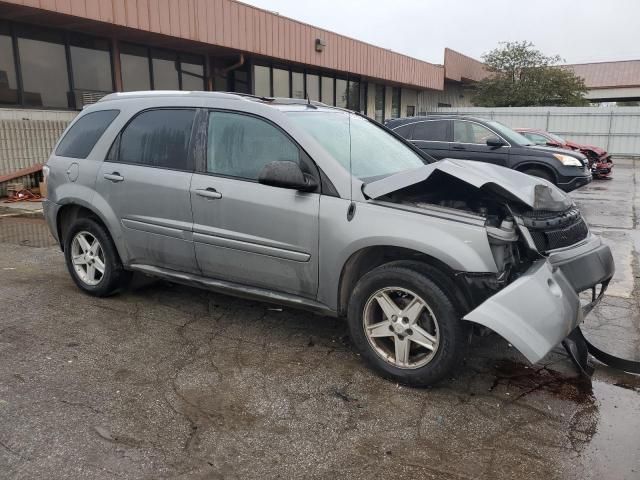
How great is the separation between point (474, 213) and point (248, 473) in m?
1.94

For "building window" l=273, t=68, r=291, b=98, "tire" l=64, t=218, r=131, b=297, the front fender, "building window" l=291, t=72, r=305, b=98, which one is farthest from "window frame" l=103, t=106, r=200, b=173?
"building window" l=291, t=72, r=305, b=98

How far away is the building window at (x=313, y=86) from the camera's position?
19.7m

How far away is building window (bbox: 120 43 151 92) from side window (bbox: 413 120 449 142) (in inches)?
291

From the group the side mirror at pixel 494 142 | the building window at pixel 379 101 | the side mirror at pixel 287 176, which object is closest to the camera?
the side mirror at pixel 287 176

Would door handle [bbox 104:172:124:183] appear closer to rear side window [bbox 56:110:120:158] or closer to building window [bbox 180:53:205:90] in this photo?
rear side window [bbox 56:110:120:158]

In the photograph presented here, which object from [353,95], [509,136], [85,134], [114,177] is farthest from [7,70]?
[353,95]

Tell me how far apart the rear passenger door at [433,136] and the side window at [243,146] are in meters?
Answer: 7.59

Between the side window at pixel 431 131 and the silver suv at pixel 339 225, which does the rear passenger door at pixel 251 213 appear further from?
the side window at pixel 431 131

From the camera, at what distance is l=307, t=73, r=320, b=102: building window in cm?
1969

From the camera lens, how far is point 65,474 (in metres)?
2.44

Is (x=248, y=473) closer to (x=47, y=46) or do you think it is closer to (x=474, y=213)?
(x=474, y=213)

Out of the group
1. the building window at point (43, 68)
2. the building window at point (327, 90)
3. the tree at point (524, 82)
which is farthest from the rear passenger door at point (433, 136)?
the tree at point (524, 82)

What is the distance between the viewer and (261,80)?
56.7 feet

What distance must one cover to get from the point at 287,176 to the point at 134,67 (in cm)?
1182
